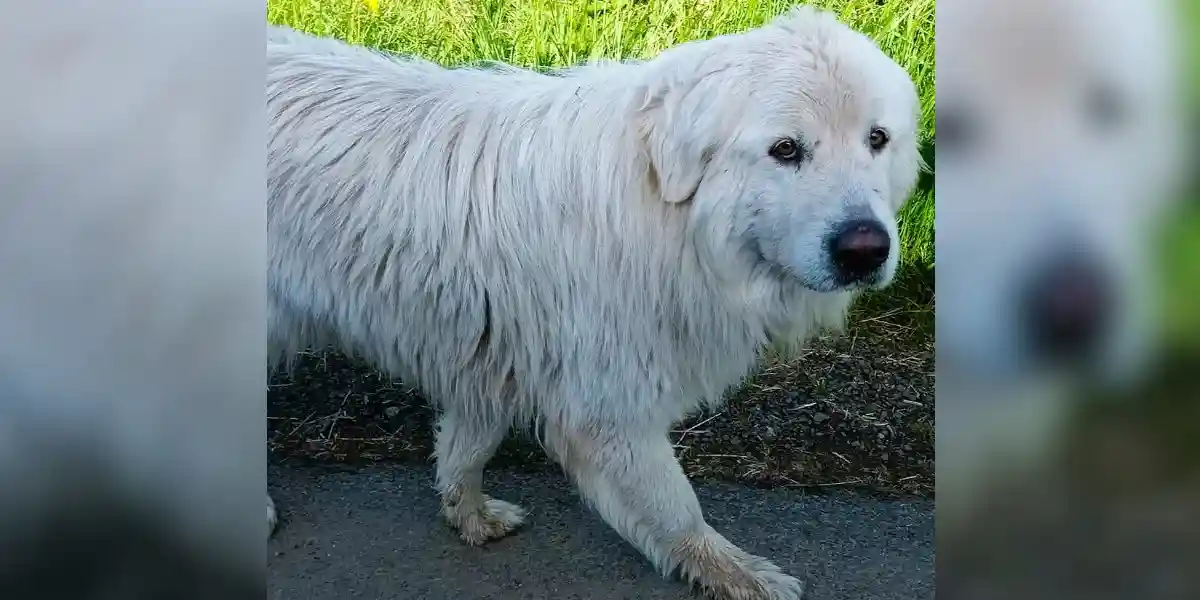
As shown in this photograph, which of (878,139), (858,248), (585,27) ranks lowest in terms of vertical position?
(858,248)

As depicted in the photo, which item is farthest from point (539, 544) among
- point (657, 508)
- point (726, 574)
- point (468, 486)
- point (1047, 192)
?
point (1047, 192)

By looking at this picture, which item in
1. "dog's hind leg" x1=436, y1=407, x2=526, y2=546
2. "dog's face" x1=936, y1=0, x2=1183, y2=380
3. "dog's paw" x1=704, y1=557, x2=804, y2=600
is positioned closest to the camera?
"dog's face" x1=936, y1=0, x2=1183, y2=380

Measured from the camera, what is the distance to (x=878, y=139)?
7.85 ft

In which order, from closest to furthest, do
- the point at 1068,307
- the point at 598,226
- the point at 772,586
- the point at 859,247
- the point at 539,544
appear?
the point at 859,247 → the point at 598,226 → the point at 1068,307 → the point at 772,586 → the point at 539,544

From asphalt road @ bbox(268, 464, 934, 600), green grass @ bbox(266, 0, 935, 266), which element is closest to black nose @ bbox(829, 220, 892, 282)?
green grass @ bbox(266, 0, 935, 266)

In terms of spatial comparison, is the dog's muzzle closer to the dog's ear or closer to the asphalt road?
the dog's ear

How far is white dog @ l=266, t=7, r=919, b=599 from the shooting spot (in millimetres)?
2355

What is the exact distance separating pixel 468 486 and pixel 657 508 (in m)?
0.61

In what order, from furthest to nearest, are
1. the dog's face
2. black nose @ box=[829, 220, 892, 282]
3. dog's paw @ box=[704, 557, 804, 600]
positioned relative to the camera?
1. dog's paw @ box=[704, 557, 804, 600]
2. the dog's face
3. black nose @ box=[829, 220, 892, 282]

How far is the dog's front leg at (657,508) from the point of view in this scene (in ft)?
8.61

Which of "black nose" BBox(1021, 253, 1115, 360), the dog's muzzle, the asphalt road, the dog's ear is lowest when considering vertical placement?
the asphalt road

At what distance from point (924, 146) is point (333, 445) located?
195 cm

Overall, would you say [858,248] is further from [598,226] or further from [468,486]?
[468,486]

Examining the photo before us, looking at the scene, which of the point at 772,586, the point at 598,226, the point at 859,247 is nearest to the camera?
the point at 859,247
